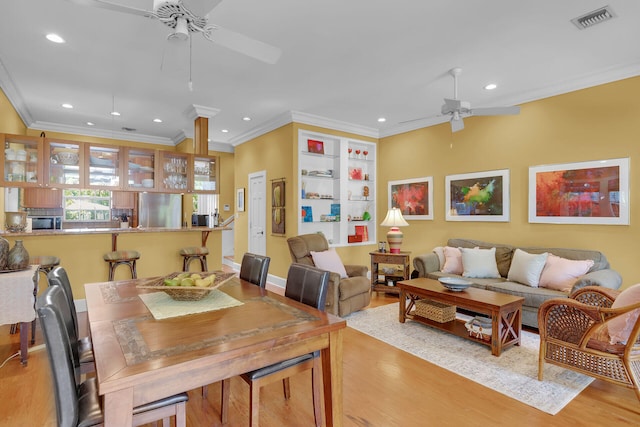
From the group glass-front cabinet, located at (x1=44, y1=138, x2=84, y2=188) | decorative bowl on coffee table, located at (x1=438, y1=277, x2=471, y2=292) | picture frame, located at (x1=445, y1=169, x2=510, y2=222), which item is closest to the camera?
decorative bowl on coffee table, located at (x1=438, y1=277, x2=471, y2=292)

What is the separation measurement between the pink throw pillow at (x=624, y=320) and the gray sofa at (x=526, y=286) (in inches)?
41.9

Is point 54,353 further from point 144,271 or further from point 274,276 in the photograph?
point 274,276

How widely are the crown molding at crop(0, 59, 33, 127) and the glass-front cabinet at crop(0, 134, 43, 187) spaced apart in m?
0.70

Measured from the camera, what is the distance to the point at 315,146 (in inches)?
230

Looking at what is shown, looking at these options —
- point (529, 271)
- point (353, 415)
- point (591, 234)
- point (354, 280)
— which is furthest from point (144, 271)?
point (591, 234)

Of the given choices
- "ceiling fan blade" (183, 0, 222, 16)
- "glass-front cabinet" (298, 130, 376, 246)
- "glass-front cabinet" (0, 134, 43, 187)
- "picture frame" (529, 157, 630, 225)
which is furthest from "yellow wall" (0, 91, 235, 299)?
"picture frame" (529, 157, 630, 225)

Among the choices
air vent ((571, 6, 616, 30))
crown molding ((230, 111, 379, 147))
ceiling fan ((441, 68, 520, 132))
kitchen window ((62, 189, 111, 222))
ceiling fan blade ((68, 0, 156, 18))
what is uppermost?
air vent ((571, 6, 616, 30))

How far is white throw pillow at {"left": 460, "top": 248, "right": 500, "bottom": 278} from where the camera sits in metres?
4.33

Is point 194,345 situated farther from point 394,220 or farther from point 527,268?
point 394,220

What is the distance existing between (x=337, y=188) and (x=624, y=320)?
14.6 feet

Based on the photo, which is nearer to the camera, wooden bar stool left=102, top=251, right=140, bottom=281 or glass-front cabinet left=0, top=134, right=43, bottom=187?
glass-front cabinet left=0, top=134, right=43, bottom=187

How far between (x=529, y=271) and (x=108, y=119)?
273 inches

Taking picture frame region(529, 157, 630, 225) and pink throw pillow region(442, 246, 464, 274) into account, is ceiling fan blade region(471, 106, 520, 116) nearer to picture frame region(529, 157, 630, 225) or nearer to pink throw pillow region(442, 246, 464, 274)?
picture frame region(529, 157, 630, 225)

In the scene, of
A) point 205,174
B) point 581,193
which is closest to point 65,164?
point 205,174
